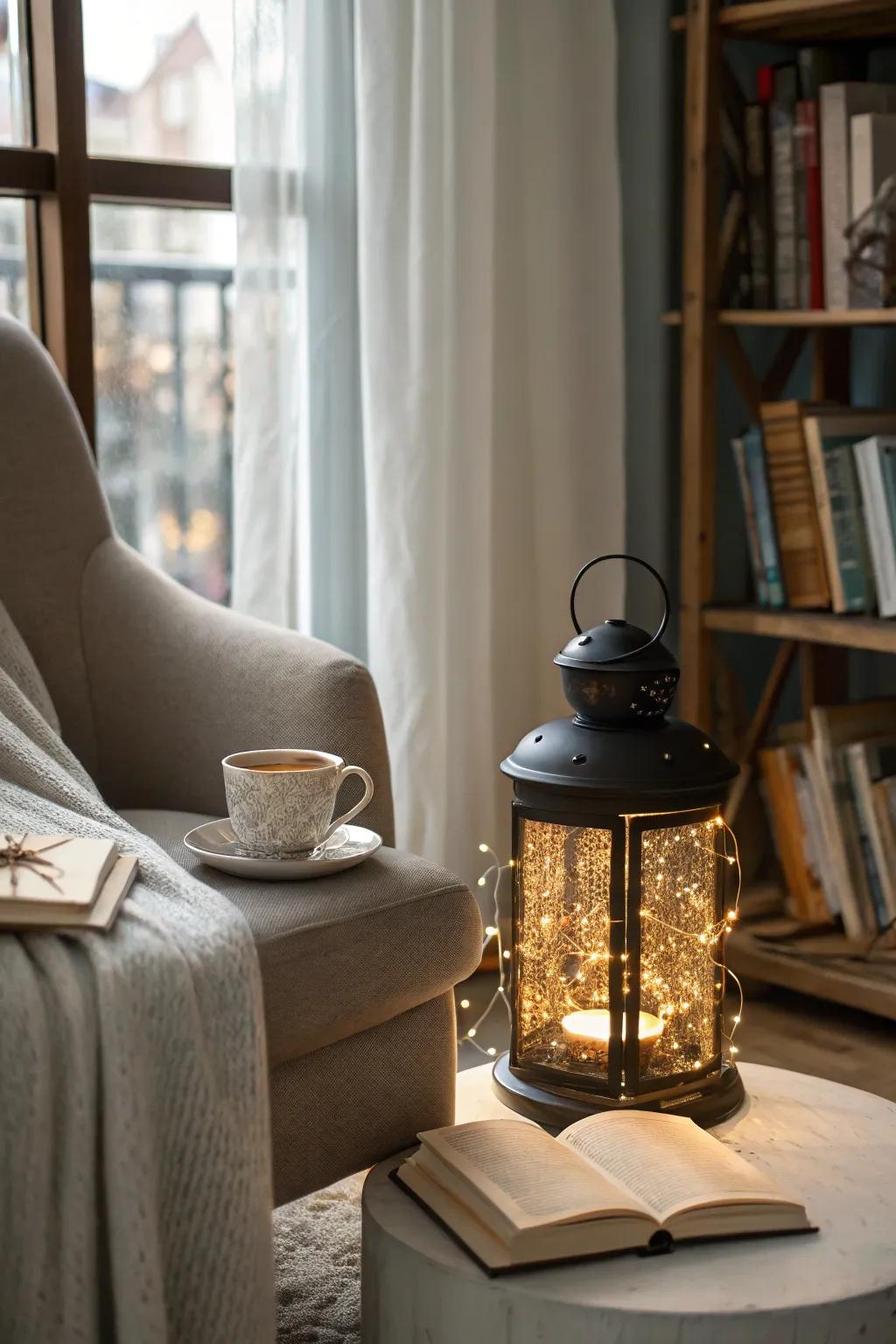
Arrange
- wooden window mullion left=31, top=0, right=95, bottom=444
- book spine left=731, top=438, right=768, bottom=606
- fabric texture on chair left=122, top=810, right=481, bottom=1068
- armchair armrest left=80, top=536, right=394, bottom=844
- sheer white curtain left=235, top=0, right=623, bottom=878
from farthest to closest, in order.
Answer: book spine left=731, top=438, right=768, bottom=606, sheer white curtain left=235, top=0, right=623, bottom=878, wooden window mullion left=31, top=0, right=95, bottom=444, armchair armrest left=80, top=536, right=394, bottom=844, fabric texture on chair left=122, top=810, right=481, bottom=1068

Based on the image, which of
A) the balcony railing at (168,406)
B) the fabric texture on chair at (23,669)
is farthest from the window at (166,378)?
the fabric texture on chair at (23,669)

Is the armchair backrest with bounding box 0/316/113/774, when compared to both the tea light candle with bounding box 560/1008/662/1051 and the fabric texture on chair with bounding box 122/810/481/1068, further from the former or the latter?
the tea light candle with bounding box 560/1008/662/1051

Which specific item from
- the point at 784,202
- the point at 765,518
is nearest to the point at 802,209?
the point at 784,202

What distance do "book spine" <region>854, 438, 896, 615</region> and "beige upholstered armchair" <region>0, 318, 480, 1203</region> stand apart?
33.9 inches

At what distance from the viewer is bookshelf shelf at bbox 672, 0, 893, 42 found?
2098mm

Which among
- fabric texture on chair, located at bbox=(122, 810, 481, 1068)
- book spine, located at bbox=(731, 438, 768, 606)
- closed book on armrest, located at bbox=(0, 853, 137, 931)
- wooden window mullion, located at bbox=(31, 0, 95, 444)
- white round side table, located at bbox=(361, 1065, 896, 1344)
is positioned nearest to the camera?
white round side table, located at bbox=(361, 1065, 896, 1344)

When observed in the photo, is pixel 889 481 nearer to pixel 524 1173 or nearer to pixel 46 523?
pixel 46 523

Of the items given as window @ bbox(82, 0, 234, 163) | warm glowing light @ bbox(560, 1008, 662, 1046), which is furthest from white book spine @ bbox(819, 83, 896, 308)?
warm glowing light @ bbox(560, 1008, 662, 1046)

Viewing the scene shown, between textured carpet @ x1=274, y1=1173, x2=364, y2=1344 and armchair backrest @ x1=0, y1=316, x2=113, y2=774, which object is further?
armchair backrest @ x1=0, y1=316, x2=113, y2=774

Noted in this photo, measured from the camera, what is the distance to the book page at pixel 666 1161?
1.07m

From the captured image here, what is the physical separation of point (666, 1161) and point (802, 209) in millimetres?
1538

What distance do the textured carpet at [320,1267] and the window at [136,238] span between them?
1.03 metres

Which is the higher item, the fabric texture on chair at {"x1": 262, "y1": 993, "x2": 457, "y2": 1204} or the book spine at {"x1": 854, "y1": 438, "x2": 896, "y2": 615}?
the book spine at {"x1": 854, "y1": 438, "x2": 896, "y2": 615}

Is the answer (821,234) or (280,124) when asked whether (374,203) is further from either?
(821,234)
